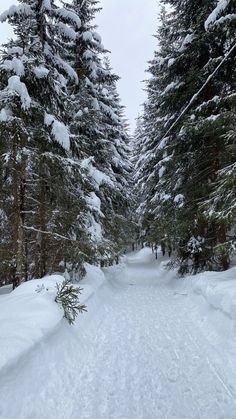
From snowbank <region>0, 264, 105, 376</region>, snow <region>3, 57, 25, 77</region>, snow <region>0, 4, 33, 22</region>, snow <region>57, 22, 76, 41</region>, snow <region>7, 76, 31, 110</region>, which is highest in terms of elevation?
snow <region>57, 22, 76, 41</region>

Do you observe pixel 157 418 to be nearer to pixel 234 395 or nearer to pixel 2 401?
pixel 234 395

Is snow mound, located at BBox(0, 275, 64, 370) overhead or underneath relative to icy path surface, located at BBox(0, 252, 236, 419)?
overhead

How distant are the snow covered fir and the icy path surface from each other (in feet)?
0.08

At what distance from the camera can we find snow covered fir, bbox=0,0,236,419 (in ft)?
13.7

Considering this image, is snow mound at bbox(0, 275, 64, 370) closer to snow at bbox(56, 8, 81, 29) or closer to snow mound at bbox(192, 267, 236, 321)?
snow mound at bbox(192, 267, 236, 321)

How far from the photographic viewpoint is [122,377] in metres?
4.73

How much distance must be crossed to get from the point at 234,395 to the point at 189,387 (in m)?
0.61

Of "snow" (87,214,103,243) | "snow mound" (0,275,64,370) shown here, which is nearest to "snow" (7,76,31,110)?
"snow mound" (0,275,64,370)

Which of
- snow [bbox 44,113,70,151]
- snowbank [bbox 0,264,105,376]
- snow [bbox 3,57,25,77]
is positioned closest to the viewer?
snowbank [bbox 0,264,105,376]

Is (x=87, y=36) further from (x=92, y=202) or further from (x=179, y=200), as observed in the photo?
(x=179, y=200)

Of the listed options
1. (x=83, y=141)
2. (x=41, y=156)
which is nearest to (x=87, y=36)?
(x=83, y=141)

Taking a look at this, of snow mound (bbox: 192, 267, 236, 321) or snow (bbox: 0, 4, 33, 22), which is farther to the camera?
snow (bbox: 0, 4, 33, 22)

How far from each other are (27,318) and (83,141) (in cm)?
764

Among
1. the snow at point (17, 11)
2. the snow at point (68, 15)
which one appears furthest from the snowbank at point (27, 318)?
the snow at point (68, 15)
